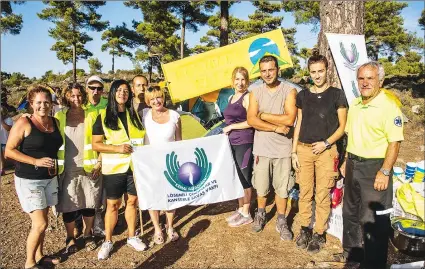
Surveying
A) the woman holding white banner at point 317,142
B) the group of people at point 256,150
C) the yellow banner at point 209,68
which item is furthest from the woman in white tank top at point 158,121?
the yellow banner at point 209,68

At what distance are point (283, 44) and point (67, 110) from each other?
4.39 m

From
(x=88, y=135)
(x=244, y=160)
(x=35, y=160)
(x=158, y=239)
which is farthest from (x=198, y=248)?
(x=35, y=160)

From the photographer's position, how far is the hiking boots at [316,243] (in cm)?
363

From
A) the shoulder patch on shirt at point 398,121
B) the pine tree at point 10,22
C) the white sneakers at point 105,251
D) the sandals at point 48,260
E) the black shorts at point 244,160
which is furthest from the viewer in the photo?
the pine tree at point 10,22

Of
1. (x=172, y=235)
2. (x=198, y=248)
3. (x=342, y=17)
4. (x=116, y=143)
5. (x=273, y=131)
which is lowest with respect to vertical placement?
(x=198, y=248)

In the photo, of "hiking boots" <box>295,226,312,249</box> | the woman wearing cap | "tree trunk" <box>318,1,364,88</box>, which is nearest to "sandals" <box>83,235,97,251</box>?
the woman wearing cap

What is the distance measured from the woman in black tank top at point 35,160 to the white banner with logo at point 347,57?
3.66 meters

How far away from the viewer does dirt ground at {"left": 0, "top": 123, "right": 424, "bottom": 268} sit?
3.52 meters

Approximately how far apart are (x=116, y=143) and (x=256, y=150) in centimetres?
165

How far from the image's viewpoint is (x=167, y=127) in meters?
3.78

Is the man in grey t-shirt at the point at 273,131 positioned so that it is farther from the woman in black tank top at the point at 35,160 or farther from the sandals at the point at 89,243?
the woman in black tank top at the point at 35,160

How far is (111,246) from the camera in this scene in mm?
3689

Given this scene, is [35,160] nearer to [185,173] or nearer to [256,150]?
[185,173]

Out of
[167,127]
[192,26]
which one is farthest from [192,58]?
[192,26]
